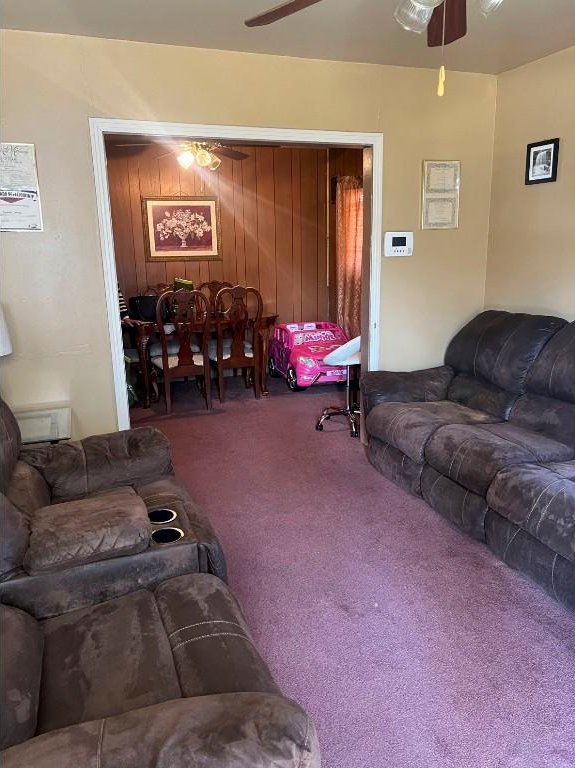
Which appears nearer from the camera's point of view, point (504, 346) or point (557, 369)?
point (557, 369)

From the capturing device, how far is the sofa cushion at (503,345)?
9.91 ft

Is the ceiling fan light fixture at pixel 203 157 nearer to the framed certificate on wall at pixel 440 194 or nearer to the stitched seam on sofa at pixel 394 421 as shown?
the framed certificate on wall at pixel 440 194

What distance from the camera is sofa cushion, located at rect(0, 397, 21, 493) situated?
195cm

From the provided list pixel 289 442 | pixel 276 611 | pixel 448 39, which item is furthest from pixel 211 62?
pixel 276 611

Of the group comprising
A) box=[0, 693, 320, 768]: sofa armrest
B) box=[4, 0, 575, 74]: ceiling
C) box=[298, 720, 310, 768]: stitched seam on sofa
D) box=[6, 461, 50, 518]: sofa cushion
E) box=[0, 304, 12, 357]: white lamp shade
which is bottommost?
box=[298, 720, 310, 768]: stitched seam on sofa

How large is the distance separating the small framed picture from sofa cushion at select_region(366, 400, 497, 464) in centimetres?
146

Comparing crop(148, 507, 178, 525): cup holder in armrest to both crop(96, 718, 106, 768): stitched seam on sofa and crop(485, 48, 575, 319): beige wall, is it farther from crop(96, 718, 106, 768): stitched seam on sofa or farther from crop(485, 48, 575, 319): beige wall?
crop(485, 48, 575, 319): beige wall

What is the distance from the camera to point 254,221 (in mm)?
6242

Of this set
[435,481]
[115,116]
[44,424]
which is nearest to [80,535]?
[44,424]

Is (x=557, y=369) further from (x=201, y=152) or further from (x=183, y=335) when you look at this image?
(x=201, y=152)

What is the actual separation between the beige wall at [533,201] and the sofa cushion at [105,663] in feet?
9.45

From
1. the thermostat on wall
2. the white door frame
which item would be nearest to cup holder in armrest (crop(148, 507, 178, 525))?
the white door frame

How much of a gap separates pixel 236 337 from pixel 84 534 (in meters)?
3.58

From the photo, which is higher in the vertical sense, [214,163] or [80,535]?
[214,163]
